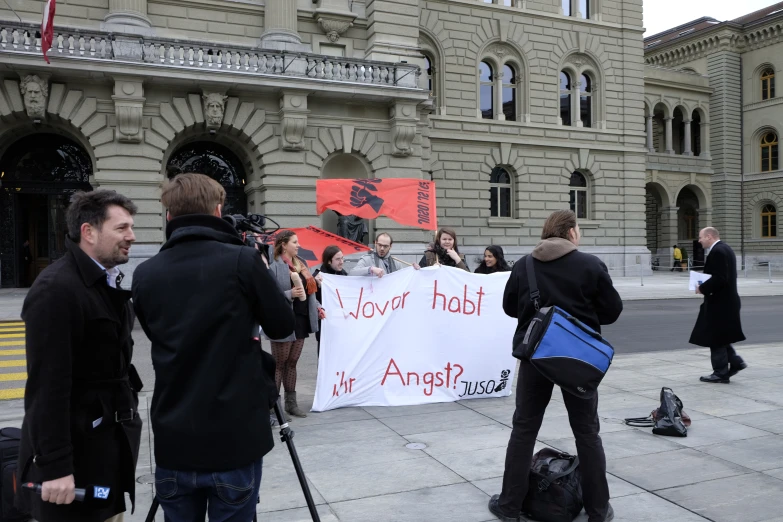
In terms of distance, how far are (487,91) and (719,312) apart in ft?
82.3

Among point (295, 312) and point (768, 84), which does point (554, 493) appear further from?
point (768, 84)

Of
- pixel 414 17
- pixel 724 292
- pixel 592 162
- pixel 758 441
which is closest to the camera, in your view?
pixel 758 441

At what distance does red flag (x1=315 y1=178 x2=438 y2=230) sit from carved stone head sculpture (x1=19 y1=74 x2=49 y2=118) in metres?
14.4

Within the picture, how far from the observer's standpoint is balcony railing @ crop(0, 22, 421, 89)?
63.5 ft

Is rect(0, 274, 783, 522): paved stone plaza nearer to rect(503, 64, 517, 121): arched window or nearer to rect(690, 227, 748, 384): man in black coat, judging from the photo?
rect(690, 227, 748, 384): man in black coat

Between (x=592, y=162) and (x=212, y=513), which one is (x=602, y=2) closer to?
(x=592, y=162)

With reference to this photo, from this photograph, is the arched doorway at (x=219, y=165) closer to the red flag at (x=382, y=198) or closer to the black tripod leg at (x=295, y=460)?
the red flag at (x=382, y=198)

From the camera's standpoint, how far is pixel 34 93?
19578mm

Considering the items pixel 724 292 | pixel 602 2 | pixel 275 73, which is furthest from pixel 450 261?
pixel 602 2

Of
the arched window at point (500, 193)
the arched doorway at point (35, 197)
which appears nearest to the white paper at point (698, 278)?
the arched doorway at point (35, 197)

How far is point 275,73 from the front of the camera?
71.6ft

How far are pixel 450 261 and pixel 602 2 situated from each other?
97.9 ft

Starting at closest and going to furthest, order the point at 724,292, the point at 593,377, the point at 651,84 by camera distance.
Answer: the point at 593,377, the point at 724,292, the point at 651,84

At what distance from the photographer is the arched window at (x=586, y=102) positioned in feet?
109
